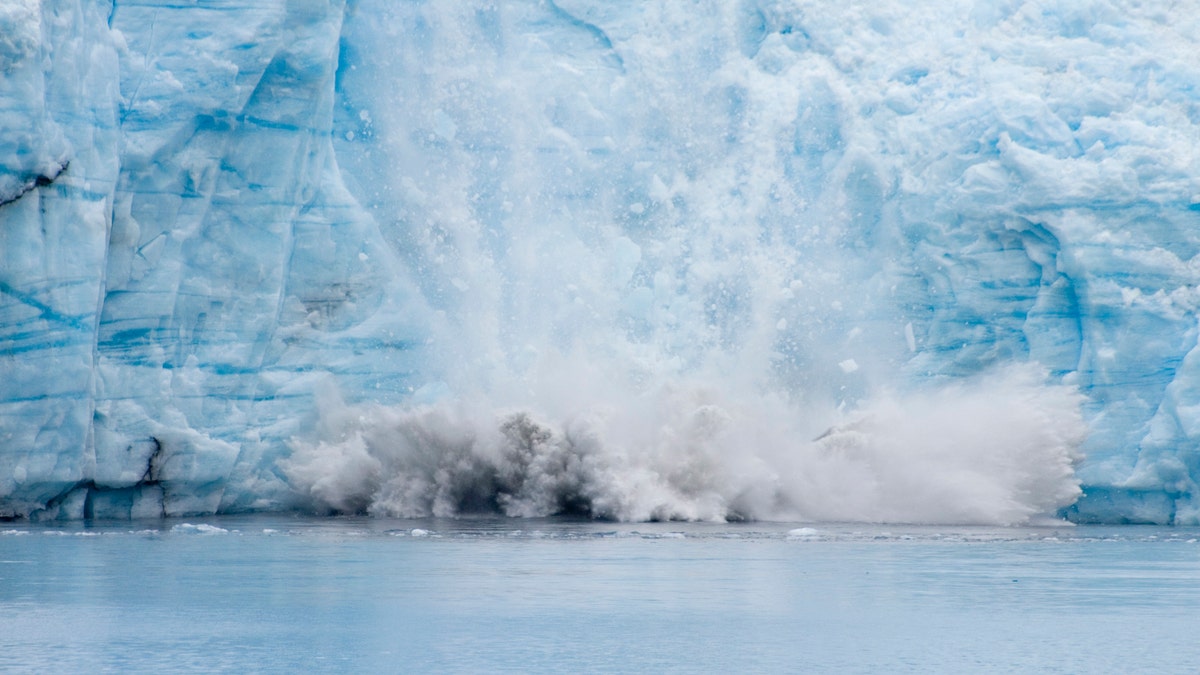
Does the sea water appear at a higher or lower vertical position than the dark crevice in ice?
lower

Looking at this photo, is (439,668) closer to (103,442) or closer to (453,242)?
(103,442)

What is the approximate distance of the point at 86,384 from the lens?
51.4ft

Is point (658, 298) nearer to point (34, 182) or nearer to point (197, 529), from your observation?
point (197, 529)

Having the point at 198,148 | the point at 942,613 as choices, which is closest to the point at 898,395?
the point at 198,148

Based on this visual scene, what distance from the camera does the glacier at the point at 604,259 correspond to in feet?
54.4

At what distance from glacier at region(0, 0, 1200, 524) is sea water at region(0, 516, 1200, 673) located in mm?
2765

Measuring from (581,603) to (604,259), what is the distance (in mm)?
10508

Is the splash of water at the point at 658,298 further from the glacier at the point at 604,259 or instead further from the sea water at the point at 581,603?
the sea water at the point at 581,603

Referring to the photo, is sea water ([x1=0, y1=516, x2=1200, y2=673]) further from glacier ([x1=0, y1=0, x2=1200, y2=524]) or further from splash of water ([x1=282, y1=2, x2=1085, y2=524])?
splash of water ([x1=282, y1=2, x2=1085, y2=524])

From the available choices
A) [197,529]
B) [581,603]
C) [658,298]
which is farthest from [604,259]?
[581,603]

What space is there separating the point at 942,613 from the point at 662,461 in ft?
29.4

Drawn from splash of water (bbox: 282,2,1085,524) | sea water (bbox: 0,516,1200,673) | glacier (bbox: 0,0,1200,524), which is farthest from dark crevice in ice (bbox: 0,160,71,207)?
splash of water (bbox: 282,2,1085,524)

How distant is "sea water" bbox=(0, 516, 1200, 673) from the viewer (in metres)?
7.51

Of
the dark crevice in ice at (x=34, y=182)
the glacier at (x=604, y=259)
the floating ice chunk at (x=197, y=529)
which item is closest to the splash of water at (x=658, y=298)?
the glacier at (x=604, y=259)
